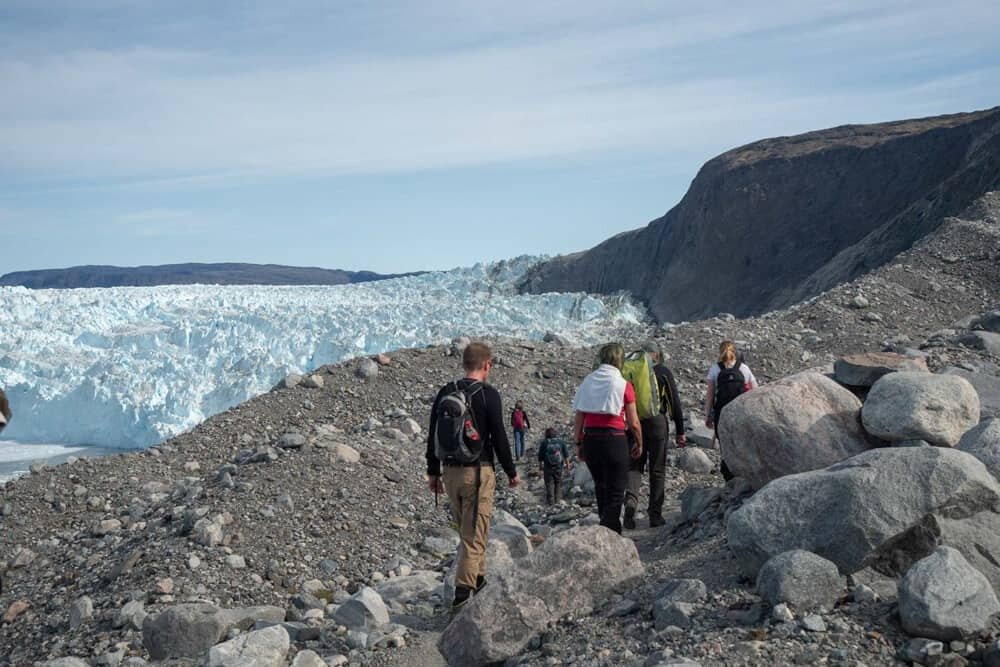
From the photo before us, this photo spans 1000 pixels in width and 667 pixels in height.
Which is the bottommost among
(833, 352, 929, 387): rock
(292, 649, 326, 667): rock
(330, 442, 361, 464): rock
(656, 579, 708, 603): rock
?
(292, 649, 326, 667): rock

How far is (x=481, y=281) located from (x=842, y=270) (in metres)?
21.6

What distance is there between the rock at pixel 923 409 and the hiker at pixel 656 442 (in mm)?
1340

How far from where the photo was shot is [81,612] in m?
6.28

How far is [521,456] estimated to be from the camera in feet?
34.8

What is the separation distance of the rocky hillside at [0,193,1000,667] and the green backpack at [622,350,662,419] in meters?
0.70

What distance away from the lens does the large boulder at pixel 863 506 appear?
4.35 m

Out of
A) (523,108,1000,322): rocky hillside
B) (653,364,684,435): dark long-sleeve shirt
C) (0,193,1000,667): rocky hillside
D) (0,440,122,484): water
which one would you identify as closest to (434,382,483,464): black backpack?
(0,193,1000,667): rocky hillside

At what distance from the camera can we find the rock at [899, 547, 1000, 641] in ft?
12.1

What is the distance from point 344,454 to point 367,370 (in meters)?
3.36

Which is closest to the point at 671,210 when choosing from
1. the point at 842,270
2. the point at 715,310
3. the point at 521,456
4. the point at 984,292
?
the point at 715,310

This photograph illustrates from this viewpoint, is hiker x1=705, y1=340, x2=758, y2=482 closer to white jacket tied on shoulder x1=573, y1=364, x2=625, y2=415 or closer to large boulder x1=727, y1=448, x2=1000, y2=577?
white jacket tied on shoulder x1=573, y1=364, x2=625, y2=415

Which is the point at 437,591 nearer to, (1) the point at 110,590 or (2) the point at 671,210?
(1) the point at 110,590

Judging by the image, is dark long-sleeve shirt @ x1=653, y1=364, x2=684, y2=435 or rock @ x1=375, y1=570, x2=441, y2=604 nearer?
rock @ x1=375, y1=570, x2=441, y2=604

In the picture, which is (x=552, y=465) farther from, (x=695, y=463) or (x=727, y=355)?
(x=727, y=355)
